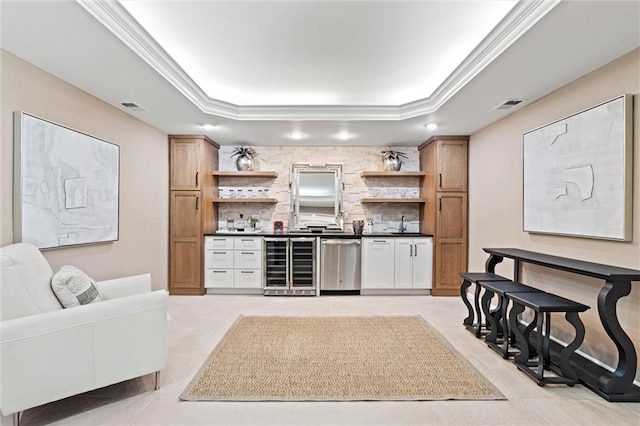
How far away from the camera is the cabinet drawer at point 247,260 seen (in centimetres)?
510

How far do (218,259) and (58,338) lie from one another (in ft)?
10.4

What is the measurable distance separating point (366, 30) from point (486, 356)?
2.99 meters

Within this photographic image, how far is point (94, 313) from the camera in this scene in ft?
6.78

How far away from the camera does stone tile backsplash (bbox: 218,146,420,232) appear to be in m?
5.73

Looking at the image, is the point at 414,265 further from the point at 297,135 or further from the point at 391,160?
the point at 297,135

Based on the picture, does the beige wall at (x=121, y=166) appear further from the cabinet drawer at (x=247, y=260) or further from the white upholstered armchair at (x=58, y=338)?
the cabinet drawer at (x=247, y=260)

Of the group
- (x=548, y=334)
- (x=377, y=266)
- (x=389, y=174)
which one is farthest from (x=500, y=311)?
(x=389, y=174)

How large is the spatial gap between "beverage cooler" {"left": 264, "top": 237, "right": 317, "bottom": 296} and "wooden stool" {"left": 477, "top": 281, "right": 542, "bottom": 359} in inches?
99.7

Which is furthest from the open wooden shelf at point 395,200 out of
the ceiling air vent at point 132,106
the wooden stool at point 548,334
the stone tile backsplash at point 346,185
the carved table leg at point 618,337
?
the ceiling air vent at point 132,106

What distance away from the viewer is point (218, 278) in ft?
16.7

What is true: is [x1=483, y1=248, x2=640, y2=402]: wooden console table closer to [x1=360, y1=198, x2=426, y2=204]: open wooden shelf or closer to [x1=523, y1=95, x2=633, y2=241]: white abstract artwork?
[x1=523, y1=95, x2=633, y2=241]: white abstract artwork

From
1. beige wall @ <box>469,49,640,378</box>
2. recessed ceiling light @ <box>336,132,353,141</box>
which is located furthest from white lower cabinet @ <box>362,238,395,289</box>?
recessed ceiling light @ <box>336,132,353,141</box>

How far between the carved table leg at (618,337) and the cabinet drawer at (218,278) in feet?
14.4

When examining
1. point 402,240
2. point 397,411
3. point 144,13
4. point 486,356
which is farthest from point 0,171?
point 402,240
